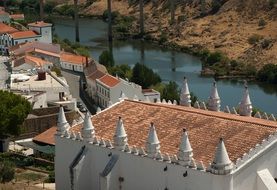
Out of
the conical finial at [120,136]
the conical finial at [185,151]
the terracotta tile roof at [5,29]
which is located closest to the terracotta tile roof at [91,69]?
the terracotta tile roof at [5,29]

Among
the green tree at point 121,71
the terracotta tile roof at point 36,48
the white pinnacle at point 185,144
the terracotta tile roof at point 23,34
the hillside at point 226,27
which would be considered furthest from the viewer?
the hillside at point 226,27

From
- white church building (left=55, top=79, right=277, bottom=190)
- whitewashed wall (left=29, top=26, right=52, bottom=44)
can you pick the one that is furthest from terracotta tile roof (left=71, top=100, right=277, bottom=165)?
whitewashed wall (left=29, top=26, right=52, bottom=44)

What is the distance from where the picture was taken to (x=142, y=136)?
108 feet

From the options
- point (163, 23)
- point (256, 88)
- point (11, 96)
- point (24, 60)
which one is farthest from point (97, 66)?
point (163, 23)

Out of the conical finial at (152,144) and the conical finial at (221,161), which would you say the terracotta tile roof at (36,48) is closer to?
the conical finial at (152,144)

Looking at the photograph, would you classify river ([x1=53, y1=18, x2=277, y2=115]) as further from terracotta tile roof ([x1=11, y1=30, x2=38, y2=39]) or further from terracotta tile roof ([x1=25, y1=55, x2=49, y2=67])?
terracotta tile roof ([x1=25, y1=55, x2=49, y2=67])

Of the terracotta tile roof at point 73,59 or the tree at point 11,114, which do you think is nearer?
the tree at point 11,114

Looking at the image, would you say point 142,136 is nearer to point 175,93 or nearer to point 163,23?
point 175,93

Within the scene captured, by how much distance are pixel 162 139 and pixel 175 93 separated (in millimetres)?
29517

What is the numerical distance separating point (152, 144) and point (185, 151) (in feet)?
6.52

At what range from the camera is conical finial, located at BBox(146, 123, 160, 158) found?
102ft

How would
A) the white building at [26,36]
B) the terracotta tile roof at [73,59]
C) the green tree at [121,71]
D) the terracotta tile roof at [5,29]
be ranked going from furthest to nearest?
the terracotta tile roof at [5,29], the white building at [26,36], the terracotta tile roof at [73,59], the green tree at [121,71]

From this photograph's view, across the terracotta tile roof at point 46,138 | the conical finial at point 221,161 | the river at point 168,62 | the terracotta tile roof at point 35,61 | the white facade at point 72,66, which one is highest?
the conical finial at point 221,161

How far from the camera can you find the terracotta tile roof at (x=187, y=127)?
30547 mm
